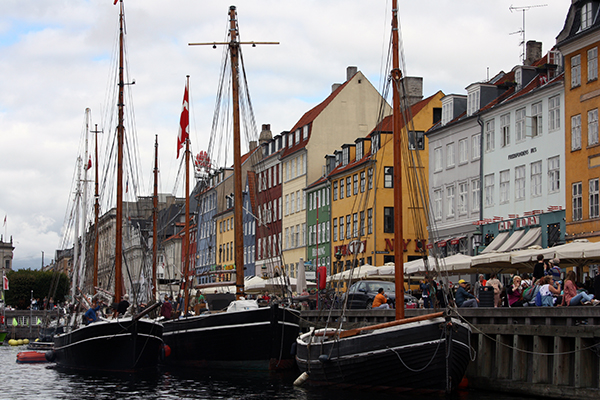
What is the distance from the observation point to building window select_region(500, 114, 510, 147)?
49688 millimetres

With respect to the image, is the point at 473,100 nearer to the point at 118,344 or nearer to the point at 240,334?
the point at 240,334

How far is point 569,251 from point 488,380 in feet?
22.5

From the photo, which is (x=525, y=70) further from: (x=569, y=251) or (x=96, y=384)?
(x=96, y=384)

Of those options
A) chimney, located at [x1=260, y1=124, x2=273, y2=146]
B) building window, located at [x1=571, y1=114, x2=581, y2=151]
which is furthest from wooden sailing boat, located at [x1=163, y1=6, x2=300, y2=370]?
chimney, located at [x1=260, y1=124, x2=273, y2=146]

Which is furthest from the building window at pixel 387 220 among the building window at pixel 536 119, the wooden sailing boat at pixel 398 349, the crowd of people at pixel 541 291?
the wooden sailing boat at pixel 398 349

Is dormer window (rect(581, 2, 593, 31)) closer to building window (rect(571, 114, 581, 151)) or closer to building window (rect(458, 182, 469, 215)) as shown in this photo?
building window (rect(571, 114, 581, 151))

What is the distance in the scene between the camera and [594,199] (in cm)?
4050

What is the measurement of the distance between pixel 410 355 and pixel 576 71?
2584cm

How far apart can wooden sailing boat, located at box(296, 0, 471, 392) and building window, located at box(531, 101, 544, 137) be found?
2496cm

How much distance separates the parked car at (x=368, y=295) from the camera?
36.5 m

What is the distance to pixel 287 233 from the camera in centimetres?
8738

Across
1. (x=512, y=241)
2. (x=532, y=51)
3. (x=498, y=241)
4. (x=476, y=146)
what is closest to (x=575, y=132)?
(x=512, y=241)

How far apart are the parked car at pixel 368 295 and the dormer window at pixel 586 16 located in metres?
15.7

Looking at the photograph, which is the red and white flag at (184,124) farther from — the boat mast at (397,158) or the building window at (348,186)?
the building window at (348,186)
